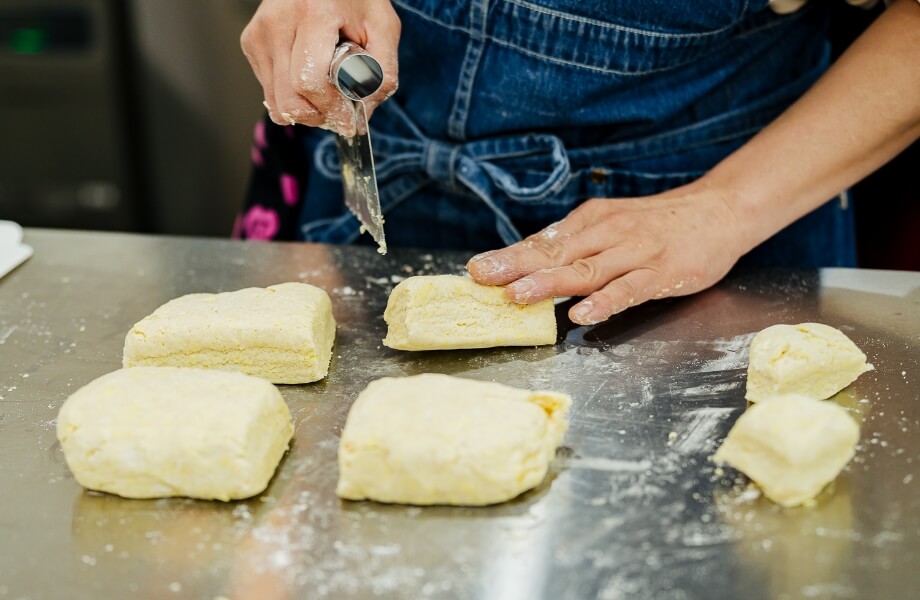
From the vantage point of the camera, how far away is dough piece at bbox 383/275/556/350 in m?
1.49

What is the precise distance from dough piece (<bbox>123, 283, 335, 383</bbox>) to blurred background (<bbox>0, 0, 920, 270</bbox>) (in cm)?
235

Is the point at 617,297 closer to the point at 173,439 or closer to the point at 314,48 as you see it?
the point at 314,48

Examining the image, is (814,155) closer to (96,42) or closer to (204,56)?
(204,56)

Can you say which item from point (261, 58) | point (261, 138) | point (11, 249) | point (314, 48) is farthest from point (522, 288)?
point (11, 249)

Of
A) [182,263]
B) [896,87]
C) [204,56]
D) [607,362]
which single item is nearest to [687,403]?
[607,362]

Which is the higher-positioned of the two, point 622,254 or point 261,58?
point 261,58

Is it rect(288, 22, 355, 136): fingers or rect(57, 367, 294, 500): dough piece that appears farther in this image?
rect(288, 22, 355, 136): fingers

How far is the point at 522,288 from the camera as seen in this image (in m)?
1.50

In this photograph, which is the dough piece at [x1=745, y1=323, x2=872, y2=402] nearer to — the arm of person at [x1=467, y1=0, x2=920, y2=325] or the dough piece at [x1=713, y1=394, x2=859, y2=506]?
the dough piece at [x1=713, y1=394, x2=859, y2=506]

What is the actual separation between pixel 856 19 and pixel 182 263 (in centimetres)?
156

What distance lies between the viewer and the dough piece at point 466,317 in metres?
1.49

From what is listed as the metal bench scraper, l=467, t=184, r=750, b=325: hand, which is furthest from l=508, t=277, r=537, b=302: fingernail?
the metal bench scraper

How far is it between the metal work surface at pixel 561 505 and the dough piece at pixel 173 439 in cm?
3

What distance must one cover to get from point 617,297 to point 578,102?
0.48 meters
